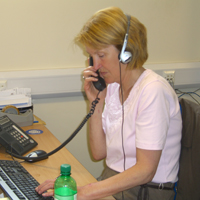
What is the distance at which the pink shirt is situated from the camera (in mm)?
1005

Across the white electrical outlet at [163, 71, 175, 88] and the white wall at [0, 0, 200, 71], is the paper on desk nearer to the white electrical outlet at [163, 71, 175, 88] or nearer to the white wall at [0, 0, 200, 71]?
the white wall at [0, 0, 200, 71]

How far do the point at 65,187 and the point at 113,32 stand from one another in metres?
0.62

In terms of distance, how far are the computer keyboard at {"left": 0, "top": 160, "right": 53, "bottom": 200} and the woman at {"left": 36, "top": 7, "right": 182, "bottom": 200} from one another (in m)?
0.04

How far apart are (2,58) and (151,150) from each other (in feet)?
4.31

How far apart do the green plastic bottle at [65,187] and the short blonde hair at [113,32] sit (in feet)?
1.86

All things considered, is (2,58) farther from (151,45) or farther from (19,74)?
(151,45)

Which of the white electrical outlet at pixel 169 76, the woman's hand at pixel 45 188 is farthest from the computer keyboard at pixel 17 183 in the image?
the white electrical outlet at pixel 169 76

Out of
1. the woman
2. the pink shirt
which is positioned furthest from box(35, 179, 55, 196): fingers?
the pink shirt

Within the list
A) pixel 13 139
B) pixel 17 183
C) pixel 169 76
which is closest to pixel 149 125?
pixel 17 183

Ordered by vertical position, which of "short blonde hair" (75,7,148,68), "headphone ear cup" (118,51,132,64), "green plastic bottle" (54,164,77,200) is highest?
"short blonde hair" (75,7,148,68)

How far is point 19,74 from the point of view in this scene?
1.92 meters

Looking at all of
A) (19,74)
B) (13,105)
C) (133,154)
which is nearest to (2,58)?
(19,74)

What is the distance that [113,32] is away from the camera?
1090 mm

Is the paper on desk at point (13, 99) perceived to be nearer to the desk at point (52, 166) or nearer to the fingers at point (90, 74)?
the desk at point (52, 166)
